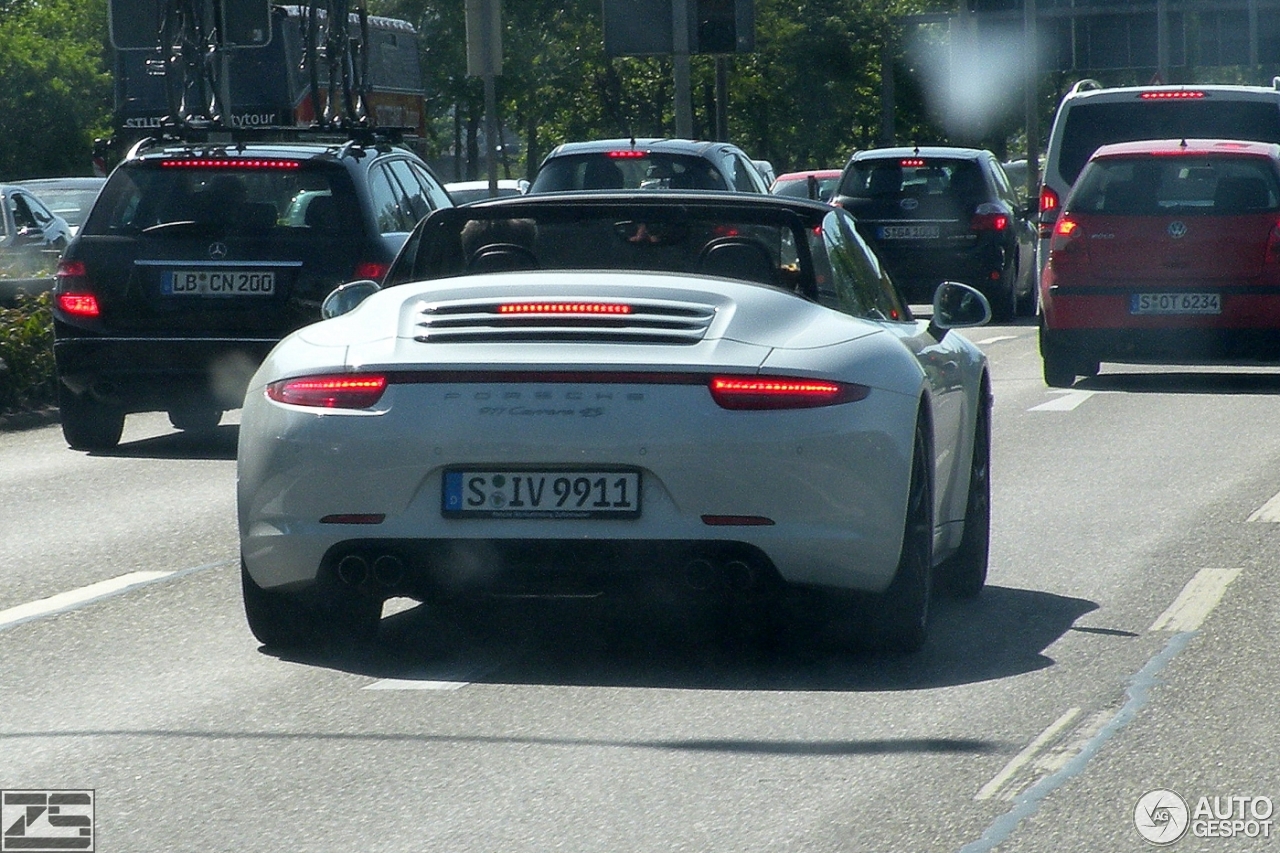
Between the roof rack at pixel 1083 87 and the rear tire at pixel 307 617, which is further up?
the roof rack at pixel 1083 87

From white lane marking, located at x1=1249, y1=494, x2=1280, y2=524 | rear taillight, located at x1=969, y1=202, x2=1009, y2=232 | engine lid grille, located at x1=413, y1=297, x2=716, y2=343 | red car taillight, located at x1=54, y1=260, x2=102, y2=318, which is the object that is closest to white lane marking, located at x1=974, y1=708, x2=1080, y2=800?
engine lid grille, located at x1=413, y1=297, x2=716, y2=343

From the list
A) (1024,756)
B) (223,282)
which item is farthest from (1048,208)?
(1024,756)

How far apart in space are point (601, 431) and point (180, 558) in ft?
11.2

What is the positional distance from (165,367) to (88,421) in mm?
745

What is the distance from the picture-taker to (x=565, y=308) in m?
6.77


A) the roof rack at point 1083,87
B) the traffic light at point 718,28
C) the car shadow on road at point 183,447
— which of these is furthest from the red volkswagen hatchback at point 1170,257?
the traffic light at point 718,28

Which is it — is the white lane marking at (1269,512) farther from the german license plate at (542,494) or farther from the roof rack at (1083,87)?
the roof rack at (1083,87)

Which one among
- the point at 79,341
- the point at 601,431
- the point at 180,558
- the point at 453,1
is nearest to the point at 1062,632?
the point at 601,431

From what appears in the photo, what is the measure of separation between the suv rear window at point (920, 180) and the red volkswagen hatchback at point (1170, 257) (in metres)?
8.10

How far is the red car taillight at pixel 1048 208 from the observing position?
20672mm

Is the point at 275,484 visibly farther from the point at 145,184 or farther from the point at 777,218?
the point at 145,184

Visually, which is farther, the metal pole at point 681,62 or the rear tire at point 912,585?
the metal pole at point 681,62

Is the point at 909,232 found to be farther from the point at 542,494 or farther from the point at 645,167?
the point at 542,494

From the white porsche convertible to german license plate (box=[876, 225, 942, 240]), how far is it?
749 inches
